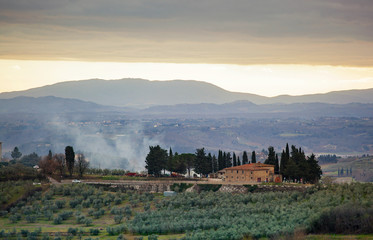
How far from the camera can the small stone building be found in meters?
99.3

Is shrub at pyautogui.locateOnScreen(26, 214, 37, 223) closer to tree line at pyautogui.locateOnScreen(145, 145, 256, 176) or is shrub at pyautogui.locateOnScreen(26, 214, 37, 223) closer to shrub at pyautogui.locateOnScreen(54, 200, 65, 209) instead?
shrub at pyautogui.locateOnScreen(54, 200, 65, 209)

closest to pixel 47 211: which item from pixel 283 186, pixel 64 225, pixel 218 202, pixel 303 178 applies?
pixel 64 225

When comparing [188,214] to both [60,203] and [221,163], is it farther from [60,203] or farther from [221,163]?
[221,163]

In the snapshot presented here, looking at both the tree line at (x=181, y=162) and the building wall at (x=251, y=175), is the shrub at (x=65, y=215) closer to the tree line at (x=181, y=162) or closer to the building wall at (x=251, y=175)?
the building wall at (x=251, y=175)

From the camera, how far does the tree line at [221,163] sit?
97625 mm

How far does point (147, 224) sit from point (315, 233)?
1801cm

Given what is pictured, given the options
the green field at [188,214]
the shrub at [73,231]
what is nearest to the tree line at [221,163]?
the green field at [188,214]

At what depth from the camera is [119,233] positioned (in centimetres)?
6794

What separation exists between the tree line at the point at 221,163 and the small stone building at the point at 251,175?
1.97m

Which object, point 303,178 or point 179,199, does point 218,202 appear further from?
point 303,178

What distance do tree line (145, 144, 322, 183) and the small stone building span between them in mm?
1969

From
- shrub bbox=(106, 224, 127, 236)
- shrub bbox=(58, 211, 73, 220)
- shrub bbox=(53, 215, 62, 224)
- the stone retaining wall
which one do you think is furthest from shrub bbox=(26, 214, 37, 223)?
the stone retaining wall

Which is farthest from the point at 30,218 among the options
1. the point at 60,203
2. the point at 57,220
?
the point at 60,203

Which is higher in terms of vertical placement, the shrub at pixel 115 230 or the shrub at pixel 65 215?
the shrub at pixel 65 215
